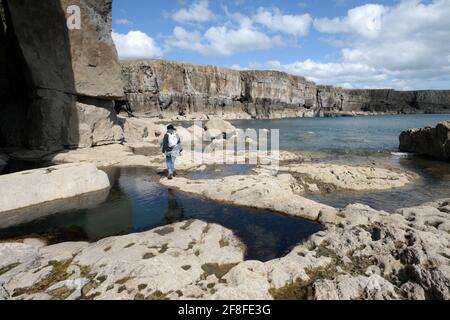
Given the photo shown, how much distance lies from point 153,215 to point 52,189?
4924 millimetres

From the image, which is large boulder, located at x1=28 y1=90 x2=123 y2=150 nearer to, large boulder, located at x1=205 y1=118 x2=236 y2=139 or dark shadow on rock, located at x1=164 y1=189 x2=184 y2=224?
dark shadow on rock, located at x1=164 y1=189 x2=184 y2=224

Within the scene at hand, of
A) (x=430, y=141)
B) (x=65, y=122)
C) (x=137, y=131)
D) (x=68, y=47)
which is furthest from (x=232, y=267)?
(x=137, y=131)

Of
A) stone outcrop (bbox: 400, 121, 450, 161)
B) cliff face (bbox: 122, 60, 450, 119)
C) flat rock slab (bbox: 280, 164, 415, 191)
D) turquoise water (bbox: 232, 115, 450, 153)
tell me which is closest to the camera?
flat rock slab (bbox: 280, 164, 415, 191)

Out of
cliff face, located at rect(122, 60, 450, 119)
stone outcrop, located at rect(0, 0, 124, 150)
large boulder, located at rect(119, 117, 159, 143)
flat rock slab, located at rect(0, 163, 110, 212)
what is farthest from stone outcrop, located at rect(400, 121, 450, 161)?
cliff face, located at rect(122, 60, 450, 119)

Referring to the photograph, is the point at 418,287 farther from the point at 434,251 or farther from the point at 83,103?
the point at 83,103

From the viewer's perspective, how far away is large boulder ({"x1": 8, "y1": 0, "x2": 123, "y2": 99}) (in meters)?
19.9

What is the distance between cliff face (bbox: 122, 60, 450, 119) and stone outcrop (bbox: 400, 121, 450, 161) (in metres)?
79.1

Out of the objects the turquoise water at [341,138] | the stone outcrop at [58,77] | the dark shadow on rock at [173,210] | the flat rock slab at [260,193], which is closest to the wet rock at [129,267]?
the dark shadow on rock at [173,210]

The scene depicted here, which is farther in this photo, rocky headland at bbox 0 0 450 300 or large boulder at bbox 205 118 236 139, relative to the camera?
large boulder at bbox 205 118 236 139

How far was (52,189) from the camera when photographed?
40.9 ft

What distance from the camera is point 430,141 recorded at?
86.0ft

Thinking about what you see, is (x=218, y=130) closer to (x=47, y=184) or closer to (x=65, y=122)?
(x=65, y=122)

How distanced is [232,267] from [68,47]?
839 inches

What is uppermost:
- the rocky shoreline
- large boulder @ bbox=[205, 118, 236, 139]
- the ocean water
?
large boulder @ bbox=[205, 118, 236, 139]
